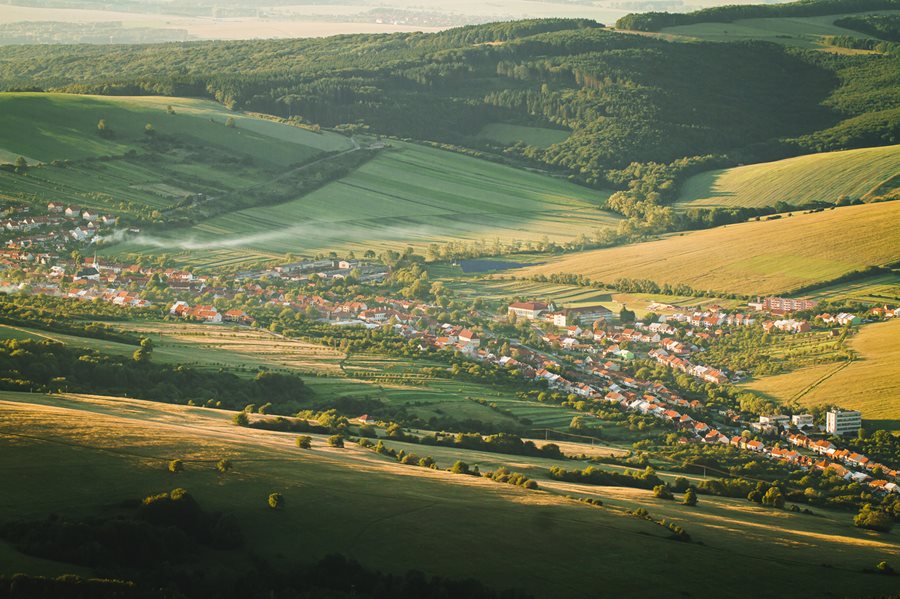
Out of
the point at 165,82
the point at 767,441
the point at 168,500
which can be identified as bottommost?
the point at 767,441

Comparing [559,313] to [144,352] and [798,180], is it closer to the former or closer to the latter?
[144,352]

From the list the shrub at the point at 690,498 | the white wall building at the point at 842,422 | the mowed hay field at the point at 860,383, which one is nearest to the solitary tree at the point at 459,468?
the shrub at the point at 690,498

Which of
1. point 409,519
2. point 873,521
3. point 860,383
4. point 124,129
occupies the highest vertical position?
point 124,129

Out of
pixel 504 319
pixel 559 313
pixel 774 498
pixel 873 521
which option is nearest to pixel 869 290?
pixel 559 313

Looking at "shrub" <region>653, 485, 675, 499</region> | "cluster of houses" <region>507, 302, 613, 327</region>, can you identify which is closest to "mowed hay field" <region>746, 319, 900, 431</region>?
"cluster of houses" <region>507, 302, 613, 327</region>

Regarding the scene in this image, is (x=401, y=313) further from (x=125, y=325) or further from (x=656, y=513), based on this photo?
(x=656, y=513)

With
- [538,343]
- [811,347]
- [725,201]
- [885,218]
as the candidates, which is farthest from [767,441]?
[725,201]
